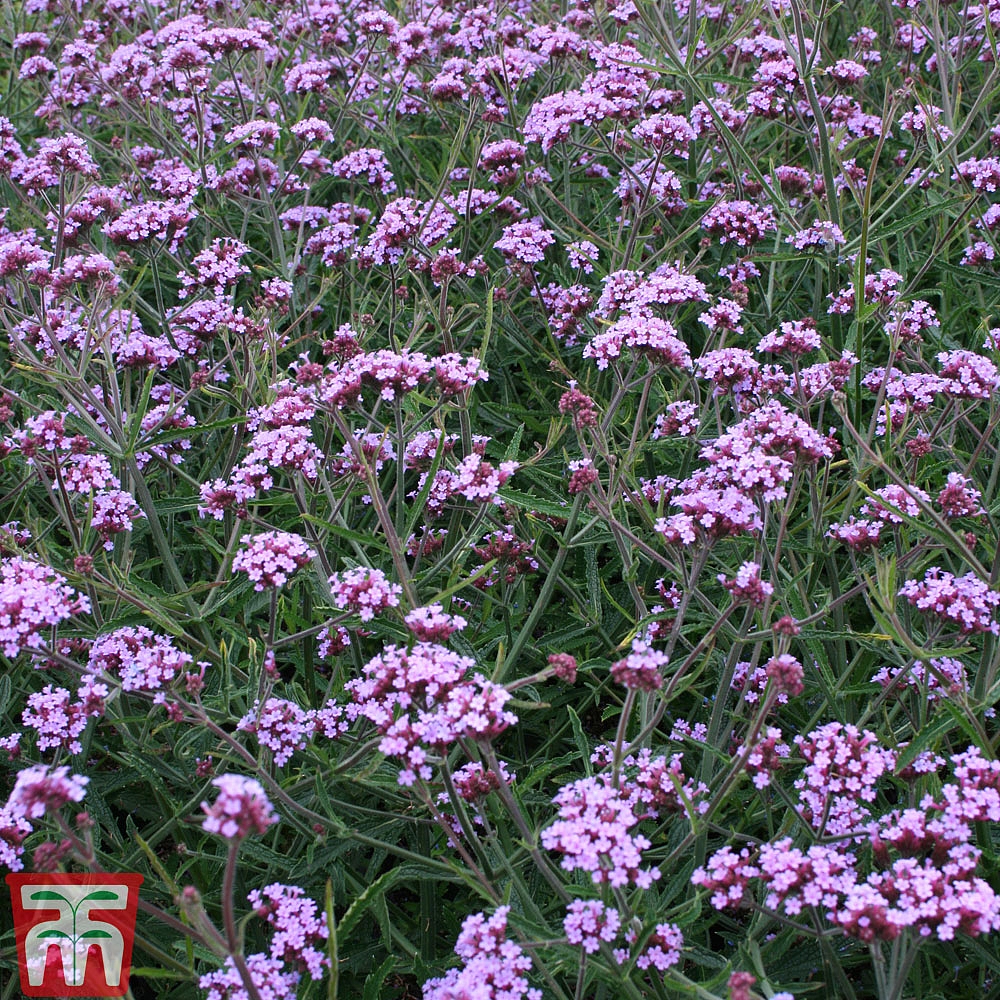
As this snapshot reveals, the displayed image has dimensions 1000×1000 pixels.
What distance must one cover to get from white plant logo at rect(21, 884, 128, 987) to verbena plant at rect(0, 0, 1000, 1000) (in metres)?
0.15

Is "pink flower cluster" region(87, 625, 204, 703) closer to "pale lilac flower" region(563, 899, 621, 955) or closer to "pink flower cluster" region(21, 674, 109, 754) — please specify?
"pink flower cluster" region(21, 674, 109, 754)

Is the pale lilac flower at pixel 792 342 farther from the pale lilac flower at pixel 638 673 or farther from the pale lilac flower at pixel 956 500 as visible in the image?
the pale lilac flower at pixel 638 673

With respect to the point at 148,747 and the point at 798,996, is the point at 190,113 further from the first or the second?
the point at 798,996

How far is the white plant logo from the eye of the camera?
253 centimetres

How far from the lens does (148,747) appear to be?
294 centimetres

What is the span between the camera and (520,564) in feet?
10.5

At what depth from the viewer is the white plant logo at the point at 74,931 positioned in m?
2.53

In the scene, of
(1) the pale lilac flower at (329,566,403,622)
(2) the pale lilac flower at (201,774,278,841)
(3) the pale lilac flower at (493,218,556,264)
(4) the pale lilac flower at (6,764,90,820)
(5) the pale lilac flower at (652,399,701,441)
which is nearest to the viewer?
(2) the pale lilac flower at (201,774,278,841)

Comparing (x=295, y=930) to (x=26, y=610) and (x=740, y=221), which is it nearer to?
(x=26, y=610)

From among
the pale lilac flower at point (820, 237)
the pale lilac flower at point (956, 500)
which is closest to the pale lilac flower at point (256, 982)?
the pale lilac flower at point (956, 500)

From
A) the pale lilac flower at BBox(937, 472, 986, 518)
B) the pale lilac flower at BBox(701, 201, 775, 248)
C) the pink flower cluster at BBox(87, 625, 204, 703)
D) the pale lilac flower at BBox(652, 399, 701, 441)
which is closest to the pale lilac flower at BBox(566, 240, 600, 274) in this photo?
the pale lilac flower at BBox(701, 201, 775, 248)

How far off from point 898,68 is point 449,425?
3.03 m

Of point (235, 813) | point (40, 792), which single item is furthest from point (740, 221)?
point (40, 792)

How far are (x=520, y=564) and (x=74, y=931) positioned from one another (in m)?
1.62
